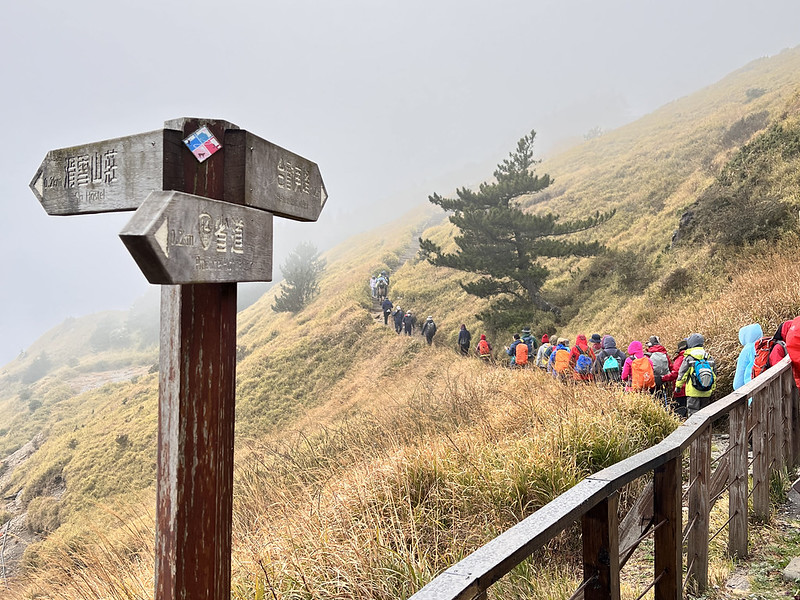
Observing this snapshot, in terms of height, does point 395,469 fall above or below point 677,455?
below

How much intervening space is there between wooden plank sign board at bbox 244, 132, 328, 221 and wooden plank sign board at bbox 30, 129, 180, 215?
0.97 feet

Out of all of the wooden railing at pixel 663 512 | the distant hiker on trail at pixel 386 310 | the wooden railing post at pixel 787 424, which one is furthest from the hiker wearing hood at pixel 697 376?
the distant hiker on trail at pixel 386 310

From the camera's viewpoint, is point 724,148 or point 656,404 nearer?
point 656,404

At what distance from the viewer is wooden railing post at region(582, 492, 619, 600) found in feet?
5.82

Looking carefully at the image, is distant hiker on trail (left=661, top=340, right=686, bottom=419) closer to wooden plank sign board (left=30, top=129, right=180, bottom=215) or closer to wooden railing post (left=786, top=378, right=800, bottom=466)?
wooden railing post (left=786, top=378, right=800, bottom=466)

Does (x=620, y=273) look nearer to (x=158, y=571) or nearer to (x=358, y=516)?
(x=358, y=516)

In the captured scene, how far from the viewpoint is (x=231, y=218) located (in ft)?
6.47

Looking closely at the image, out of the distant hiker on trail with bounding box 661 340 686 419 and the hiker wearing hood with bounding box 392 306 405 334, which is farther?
the hiker wearing hood with bounding box 392 306 405 334

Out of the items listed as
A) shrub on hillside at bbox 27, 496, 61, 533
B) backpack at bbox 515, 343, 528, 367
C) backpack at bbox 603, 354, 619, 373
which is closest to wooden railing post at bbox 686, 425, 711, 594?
backpack at bbox 603, 354, 619, 373

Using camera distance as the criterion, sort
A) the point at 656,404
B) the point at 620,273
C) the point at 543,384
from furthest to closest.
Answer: the point at 620,273, the point at 543,384, the point at 656,404

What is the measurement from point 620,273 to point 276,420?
15.4m

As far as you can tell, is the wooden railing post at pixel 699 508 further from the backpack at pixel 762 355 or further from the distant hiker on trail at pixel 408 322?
the distant hiker on trail at pixel 408 322

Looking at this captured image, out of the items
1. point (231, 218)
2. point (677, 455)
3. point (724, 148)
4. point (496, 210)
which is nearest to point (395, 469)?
point (677, 455)

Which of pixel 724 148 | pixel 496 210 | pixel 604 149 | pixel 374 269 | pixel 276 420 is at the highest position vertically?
pixel 604 149
